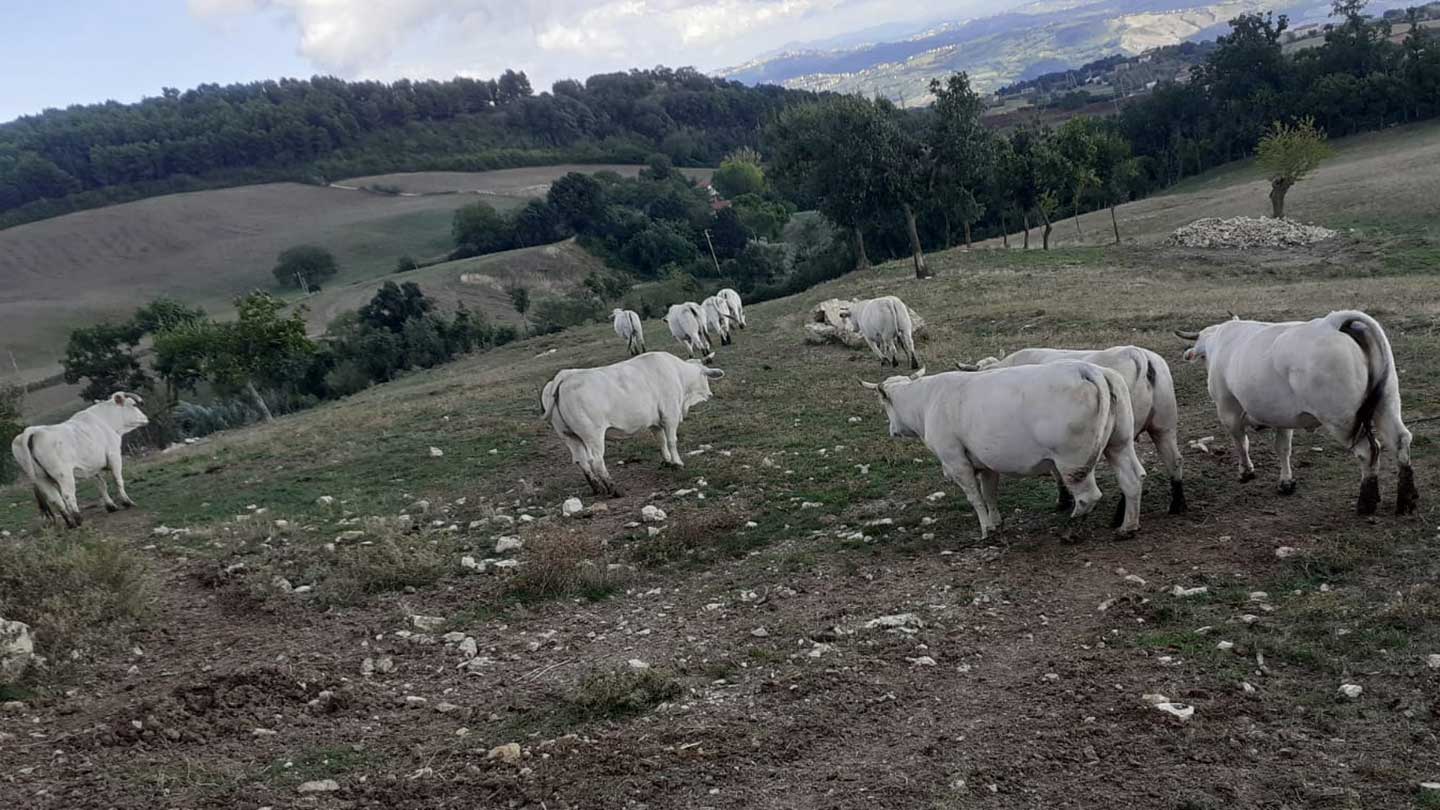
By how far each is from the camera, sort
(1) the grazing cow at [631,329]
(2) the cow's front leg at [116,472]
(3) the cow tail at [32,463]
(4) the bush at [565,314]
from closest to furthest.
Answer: (3) the cow tail at [32,463] → (2) the cow's front leg at [116,472] → (1) the grazing cow at [631,329] → (4) the bush at [565,314]

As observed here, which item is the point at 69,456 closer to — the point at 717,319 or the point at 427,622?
the point at 427,622

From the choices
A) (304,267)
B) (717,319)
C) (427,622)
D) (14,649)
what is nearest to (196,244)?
(304,267)

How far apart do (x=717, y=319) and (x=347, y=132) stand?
438ft

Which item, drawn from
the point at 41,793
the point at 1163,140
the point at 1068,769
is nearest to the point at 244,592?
the point at 41,793

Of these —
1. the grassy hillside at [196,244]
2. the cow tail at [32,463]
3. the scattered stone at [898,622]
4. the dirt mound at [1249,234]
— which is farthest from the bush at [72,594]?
the grassy hillside at [196,244]

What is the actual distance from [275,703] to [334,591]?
2641mm

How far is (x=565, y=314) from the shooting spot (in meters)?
51.7

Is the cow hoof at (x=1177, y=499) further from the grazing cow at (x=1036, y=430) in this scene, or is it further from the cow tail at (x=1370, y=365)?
the cow tail at (x=1370, y=365)

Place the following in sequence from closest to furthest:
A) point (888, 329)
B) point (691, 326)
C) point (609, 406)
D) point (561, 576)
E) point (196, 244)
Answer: point (561, 576) → point (609, 406) → point (888, 329) → point (691, 326) → point (196, 244)

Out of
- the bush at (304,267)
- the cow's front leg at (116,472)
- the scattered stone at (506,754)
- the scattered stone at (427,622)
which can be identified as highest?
the bush at (304,267)

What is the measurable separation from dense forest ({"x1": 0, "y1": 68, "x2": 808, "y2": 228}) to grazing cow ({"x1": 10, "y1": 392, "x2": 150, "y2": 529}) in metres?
121

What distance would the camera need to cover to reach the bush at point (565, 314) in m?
48.5

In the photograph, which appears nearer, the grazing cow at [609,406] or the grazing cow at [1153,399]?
the grazing cow at [1153,399]

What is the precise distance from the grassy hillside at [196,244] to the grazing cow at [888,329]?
72.5 meters
